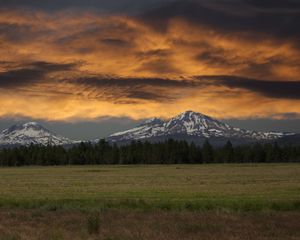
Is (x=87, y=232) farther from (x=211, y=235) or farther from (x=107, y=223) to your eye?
(x=211, y=235)

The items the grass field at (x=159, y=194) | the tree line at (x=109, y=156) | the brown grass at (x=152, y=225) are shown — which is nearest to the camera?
the brown grass at (x=152, y=225)

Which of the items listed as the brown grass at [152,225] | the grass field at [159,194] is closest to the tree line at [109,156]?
the grass field at [159,194]

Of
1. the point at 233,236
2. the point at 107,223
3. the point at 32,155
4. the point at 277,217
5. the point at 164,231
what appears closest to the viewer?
the point at 233,236

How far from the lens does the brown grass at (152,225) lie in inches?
718

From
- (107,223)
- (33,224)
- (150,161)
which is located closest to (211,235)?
(107,223)

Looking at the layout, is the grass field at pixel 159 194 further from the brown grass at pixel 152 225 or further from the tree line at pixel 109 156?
the tree line at pixel 109 156

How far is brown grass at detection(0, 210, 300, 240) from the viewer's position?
59.8 ft

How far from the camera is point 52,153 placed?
19288 cm

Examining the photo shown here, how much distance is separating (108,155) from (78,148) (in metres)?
12.3

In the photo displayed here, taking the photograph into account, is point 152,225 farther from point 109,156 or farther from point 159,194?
point 109,156

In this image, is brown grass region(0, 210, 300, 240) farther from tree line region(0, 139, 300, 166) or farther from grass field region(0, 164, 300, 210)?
tree line region(0, 139, 300, 166)

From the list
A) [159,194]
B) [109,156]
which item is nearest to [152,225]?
[159,194]

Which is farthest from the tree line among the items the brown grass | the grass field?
the brown grass

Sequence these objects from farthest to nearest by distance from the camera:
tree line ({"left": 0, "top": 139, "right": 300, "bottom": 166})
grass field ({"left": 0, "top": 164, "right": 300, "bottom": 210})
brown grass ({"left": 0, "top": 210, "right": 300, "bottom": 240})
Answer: tree line ({"left": 0, "top": 139, "right": 300, "bottom": 166}), grass field ({"left": 0, "top": 164, "right": 300, "bottom": 210}), brown grass ({"left": 0, "top": 210, "right": 300, "bottom": 240})
